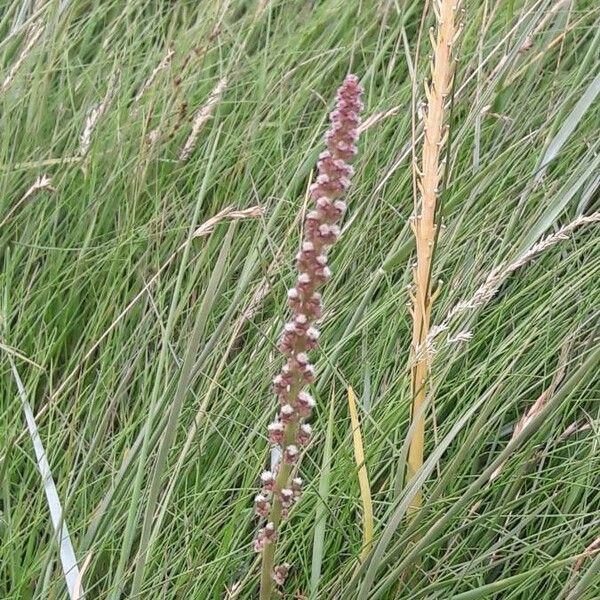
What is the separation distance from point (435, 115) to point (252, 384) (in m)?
0.60

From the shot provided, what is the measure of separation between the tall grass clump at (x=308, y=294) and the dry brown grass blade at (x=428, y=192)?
24cm

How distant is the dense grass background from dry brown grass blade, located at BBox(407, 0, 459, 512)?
2.5 inches

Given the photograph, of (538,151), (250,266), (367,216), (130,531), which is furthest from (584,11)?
(130,531)

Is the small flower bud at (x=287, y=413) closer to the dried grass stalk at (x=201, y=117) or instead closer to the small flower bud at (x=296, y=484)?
the small flower bud at (x=296, y=484)

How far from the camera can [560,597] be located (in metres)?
1.44

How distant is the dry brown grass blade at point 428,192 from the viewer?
4.18ft

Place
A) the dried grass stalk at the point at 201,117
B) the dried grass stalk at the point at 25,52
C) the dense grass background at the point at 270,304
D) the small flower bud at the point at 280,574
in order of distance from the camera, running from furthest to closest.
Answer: the dried grass stalk at the point at 25,52, the dried grass stalk at the point at 201,117, the dense grass background at the point at 270,304, the small flower bud at the point at 280,574

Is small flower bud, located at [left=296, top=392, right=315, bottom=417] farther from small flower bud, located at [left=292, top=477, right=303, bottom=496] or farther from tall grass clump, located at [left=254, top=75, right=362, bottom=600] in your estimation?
small flower bud, located at [left=292, top=477, right=303, bottom=496]

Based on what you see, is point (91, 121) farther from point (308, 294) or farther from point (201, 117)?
point (308, 294)

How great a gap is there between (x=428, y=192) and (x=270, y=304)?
2.08 feet

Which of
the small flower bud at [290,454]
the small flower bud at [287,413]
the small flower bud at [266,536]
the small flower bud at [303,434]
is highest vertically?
the small flower bud at [287,413]

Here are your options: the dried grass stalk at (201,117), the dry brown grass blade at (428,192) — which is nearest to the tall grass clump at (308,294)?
the dry brown grass blade at (428,192)

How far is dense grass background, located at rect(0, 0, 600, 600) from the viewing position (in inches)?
57.5

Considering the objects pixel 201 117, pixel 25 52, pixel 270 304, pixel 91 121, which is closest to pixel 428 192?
pixel 270 304
